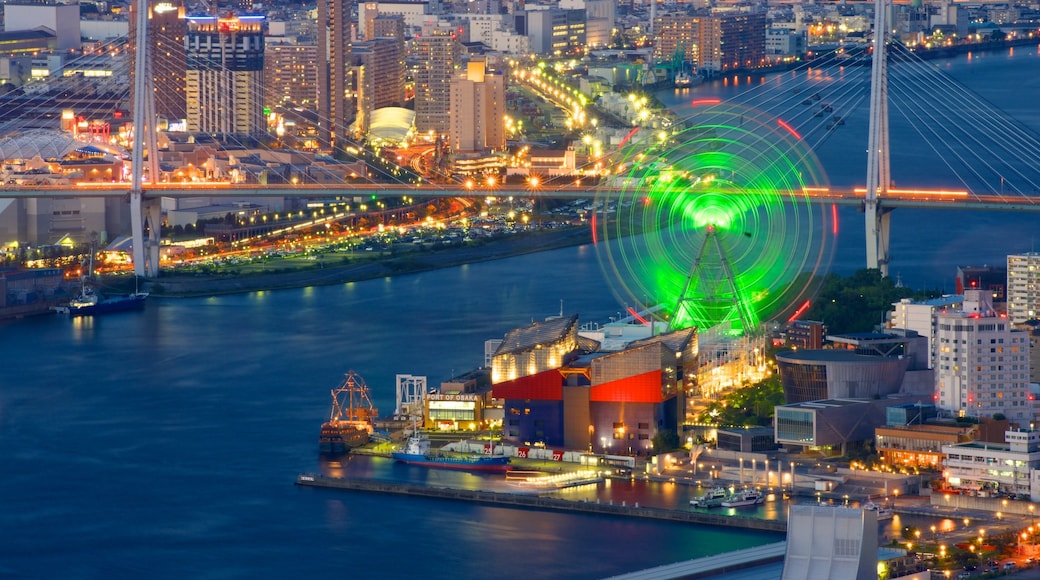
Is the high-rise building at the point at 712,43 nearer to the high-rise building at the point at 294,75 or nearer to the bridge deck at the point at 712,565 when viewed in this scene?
the high-rise building at the point at 294,75

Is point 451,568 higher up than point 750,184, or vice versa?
point 750,184

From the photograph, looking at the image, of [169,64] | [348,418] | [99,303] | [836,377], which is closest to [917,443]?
[836,377]

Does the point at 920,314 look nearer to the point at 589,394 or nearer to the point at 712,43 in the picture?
the point at 589,394

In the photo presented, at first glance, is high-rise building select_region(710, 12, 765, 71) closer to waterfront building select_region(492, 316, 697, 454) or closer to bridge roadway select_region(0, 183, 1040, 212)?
bridge roadway select_region(0, 183, 1040, 212)

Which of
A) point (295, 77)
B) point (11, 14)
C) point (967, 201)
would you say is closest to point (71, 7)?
→ point (11, 14)

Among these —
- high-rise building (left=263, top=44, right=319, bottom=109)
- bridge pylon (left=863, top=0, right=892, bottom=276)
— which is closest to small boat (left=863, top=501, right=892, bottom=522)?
bridge pylon (left=863, top=0, right=892, bottom=276)

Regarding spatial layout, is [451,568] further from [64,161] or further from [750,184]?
[64,161]
